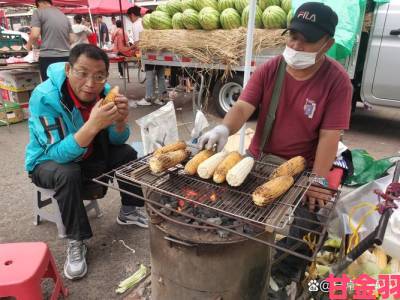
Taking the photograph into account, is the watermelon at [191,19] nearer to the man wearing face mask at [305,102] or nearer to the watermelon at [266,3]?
the watermelon at [266,3]

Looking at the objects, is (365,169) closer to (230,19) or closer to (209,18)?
(230,19)

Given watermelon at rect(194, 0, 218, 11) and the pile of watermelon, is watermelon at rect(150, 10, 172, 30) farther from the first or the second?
watermelon at rect(194, 0, 218, 11)

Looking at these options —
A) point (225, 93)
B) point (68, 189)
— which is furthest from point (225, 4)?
point (68, 189)

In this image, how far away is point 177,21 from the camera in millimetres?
6746

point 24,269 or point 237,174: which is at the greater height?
point 237,174

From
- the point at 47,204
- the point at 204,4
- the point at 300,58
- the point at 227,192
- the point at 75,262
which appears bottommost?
the point at 75,262

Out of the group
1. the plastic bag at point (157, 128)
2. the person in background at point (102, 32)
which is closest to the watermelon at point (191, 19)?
the plastic bag at point (157, 128)

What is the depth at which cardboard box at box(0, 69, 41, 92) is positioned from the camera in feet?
22.4

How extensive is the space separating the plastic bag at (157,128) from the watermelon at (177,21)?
355cm

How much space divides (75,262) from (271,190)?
6.54ft

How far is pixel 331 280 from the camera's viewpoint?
5.32 ft

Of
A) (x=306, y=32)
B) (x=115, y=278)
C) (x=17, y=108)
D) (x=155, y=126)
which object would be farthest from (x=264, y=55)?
(x=17, y=108)

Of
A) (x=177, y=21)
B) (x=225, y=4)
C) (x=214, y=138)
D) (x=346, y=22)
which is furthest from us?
(x=177, y=21)

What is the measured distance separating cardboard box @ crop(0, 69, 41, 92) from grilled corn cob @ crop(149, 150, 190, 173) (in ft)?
20.4
